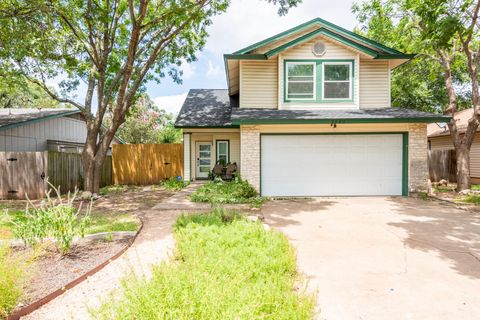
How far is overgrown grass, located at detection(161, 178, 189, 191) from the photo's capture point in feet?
41.2

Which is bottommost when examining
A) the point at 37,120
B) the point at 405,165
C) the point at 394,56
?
the point at 405,165

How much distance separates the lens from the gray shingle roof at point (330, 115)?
374 inches

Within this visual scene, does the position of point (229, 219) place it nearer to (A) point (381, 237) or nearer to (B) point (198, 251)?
(B) point (198, 251)

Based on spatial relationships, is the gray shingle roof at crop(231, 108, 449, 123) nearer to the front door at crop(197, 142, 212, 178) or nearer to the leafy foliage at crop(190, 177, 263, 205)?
the leafy foliage at crop(190, 177, 263, 205)

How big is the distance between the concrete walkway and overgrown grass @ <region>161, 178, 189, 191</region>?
655 centimetres

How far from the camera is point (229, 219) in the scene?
236 inches

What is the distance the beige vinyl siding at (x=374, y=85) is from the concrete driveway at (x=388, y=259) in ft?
17.6

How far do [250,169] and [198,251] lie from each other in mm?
6255

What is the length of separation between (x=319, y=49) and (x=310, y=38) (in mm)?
599

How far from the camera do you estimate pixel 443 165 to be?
1505cm

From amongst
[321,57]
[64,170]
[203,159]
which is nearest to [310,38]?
[321,57]

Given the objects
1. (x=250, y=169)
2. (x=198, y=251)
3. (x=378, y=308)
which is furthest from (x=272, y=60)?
(x=378, y=308)

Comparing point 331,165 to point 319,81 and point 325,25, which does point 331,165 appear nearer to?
point 319,81

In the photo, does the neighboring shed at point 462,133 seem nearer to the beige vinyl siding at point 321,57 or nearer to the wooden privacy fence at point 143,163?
the beige vinyl siding at point 321,57
